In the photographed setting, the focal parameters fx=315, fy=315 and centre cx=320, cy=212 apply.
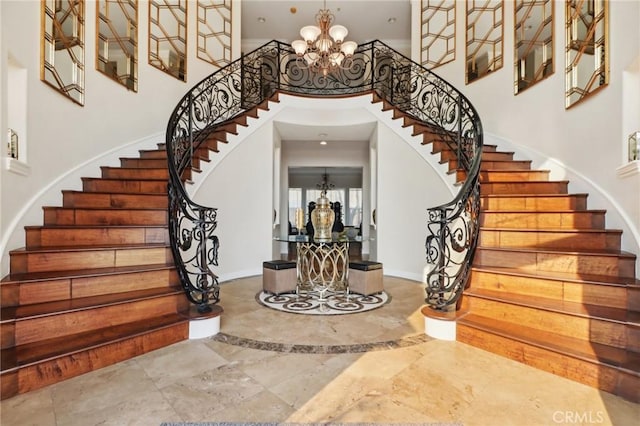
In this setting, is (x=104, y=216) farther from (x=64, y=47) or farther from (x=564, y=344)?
(x=564, y=344)

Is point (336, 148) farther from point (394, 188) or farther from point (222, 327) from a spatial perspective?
point (222, 327)

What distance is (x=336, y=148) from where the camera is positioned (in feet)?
25.7

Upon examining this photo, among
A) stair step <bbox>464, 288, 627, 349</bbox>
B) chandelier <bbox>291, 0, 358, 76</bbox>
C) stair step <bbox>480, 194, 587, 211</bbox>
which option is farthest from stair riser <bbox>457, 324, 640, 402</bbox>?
chandelier <bbox>291, 0, 358, 76</bbox>

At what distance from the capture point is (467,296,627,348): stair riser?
1.96 m

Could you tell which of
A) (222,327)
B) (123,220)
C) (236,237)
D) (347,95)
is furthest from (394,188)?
(123,220)

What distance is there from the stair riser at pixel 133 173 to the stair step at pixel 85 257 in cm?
129

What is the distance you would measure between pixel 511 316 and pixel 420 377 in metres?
0.97

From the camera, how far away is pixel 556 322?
2.17 m

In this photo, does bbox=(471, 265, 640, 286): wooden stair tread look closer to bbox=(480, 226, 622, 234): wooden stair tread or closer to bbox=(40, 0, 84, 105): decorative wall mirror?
bbox=(480, 226, 622, 234): wooden stair tread

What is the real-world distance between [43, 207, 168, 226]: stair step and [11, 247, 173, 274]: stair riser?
15.1 inches

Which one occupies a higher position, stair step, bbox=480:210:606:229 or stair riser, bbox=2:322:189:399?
stair step, bbox=480:210:606:229

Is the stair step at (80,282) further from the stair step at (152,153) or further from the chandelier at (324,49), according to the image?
the chandelier at (324,49)

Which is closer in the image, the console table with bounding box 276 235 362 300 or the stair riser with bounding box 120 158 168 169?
the console table with bounding box 276 235 362 300

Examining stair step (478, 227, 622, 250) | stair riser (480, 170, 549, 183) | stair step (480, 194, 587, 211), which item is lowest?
stair step (478, 227, 622, 250)
